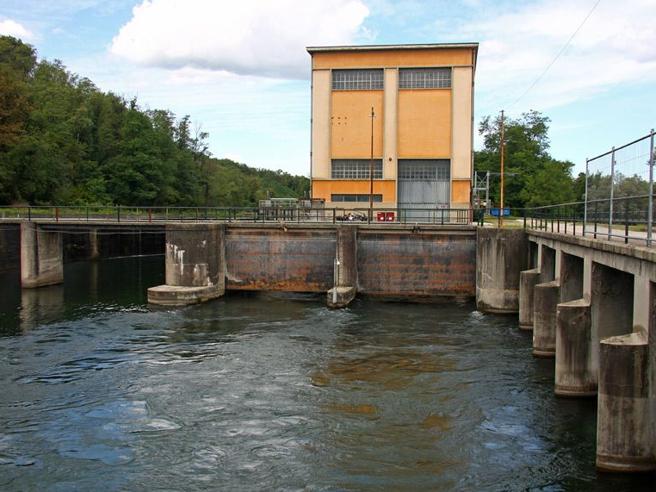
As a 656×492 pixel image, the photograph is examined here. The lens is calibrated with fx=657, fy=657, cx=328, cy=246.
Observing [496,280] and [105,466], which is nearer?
[105,466]

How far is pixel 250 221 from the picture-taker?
39.0 m

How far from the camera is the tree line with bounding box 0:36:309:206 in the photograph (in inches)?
2312

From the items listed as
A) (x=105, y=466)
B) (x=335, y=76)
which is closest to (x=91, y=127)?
(x=335, y=76)

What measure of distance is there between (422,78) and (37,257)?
28.9 metres

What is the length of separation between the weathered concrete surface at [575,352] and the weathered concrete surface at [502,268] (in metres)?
13.9

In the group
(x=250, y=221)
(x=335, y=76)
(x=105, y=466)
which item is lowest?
(x=105, y=466)

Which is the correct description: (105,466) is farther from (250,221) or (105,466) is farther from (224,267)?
(250,221)

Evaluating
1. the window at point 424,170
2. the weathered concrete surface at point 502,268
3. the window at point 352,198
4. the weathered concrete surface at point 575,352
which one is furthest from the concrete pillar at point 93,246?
the weathered concrete surface at point 575,352

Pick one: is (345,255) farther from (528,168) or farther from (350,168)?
(528,168)

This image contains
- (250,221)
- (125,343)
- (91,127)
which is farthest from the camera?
(91,127)

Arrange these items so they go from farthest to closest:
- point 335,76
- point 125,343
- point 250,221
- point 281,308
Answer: point 335,76, point 250,221, point 281,308, point 125,343

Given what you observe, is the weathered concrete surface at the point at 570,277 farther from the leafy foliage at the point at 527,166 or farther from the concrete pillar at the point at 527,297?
the leafy foliage at the point at 527,166

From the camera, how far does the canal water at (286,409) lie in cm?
1262

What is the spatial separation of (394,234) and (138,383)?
19080 mm
